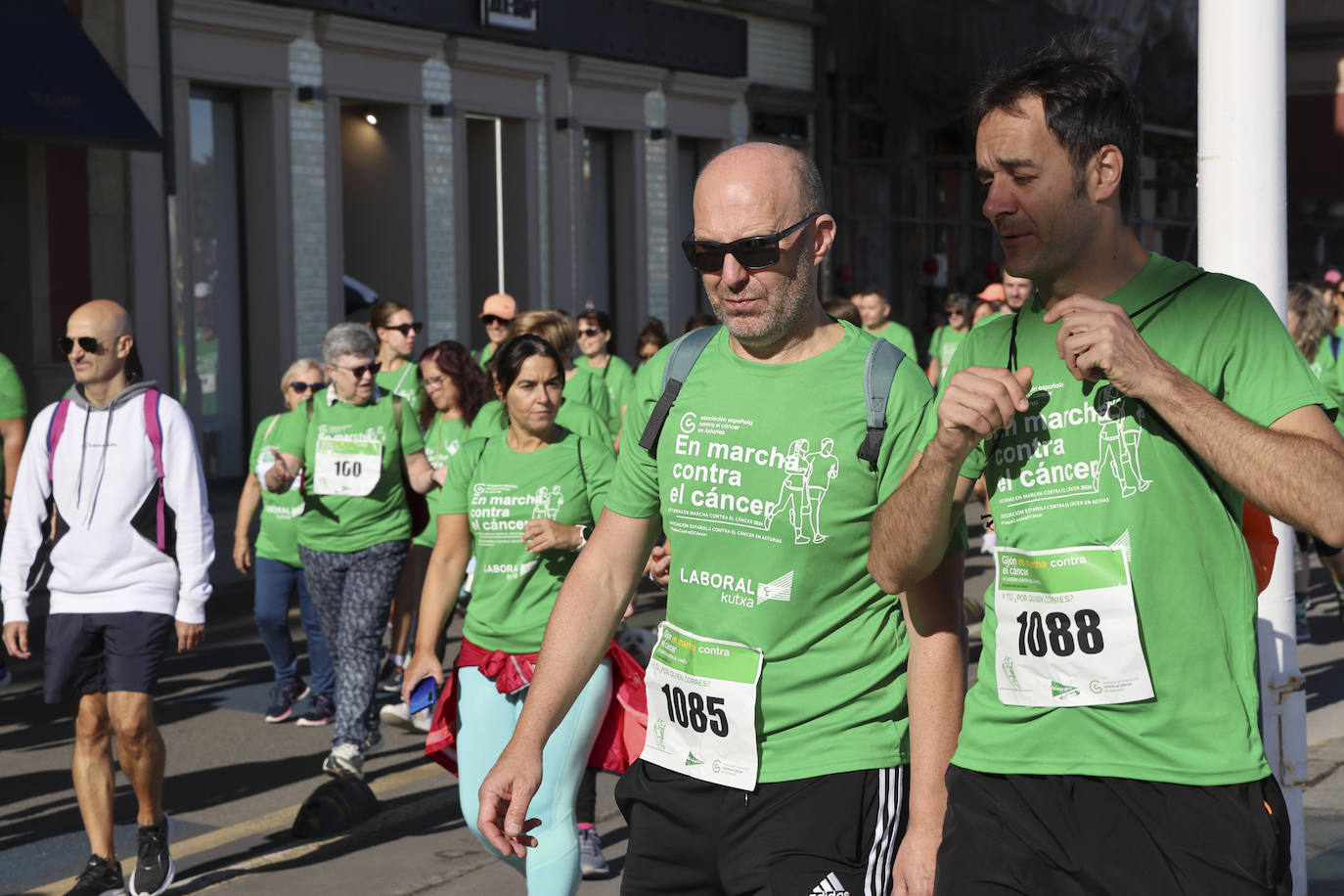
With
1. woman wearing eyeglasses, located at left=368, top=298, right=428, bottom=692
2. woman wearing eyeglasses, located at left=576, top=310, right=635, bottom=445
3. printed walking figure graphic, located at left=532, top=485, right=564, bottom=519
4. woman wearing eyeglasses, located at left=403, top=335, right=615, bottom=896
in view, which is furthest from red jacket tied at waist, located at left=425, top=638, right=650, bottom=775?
woman wearing eyeglasses, located at left=576, top=310, right=635, bottom=445

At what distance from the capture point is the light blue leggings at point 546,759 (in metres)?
4.93

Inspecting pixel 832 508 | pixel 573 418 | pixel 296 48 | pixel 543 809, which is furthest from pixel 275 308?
pixel 832 508

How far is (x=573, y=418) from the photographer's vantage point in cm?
741

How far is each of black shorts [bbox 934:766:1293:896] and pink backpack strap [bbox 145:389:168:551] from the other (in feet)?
12.9

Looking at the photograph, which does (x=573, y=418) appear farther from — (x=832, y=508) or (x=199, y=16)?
(x=199, y=16)

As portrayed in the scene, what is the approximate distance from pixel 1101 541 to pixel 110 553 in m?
4.20

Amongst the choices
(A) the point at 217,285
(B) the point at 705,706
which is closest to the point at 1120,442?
(B) the point at 705,706

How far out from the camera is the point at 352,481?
8.40 metres

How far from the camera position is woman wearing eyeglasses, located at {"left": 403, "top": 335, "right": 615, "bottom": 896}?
5180 millimetres

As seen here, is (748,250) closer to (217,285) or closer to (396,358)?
(396,358)

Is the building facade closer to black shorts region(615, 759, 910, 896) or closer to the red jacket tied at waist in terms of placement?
the red jacket tied at waist

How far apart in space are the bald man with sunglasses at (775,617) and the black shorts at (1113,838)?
244 millimetres

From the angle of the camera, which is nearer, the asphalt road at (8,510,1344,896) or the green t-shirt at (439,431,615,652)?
the green t-shirt at (439,431,615,652)

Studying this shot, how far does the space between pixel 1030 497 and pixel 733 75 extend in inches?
926
